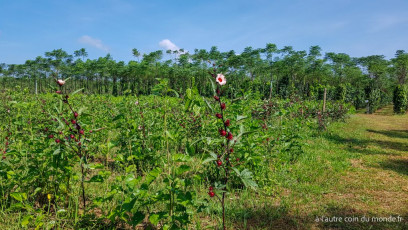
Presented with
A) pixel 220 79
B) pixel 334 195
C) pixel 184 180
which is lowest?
pixel 334 195

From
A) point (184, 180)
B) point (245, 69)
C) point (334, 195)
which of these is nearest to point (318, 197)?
point (334, 195)

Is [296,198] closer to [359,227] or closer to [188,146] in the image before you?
[359,227]

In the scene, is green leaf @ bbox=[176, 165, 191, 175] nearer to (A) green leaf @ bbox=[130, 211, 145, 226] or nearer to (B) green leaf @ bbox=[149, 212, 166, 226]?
(B) green leaf @ bbox=[149, 212, 166, 226]

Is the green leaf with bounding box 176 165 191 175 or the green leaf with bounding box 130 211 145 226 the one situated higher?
the green leaf with bounding box 176 165 191 175

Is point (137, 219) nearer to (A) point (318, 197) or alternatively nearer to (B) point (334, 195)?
(A) point (318, 197)

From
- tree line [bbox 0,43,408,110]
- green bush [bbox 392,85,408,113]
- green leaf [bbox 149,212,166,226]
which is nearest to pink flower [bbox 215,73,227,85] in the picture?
green leaf [bbox 149,212,166,226]

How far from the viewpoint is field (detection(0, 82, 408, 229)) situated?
5.63ft

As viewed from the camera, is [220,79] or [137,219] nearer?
[220,79]

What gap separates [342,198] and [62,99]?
3557 mm

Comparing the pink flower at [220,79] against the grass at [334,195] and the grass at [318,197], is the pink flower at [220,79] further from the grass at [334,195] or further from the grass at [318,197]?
the grass at [334,195]

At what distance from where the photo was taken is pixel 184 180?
5.25 ft

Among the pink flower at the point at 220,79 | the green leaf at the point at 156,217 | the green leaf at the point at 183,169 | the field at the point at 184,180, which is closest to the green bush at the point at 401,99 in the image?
the field at the point at 184,180

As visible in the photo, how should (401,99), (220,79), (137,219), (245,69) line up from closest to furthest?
(220,79), (137,219), (401,99), (245,69)

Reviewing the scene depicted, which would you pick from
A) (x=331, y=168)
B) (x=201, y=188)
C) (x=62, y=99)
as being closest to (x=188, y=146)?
Result: (x=62, y=99)
